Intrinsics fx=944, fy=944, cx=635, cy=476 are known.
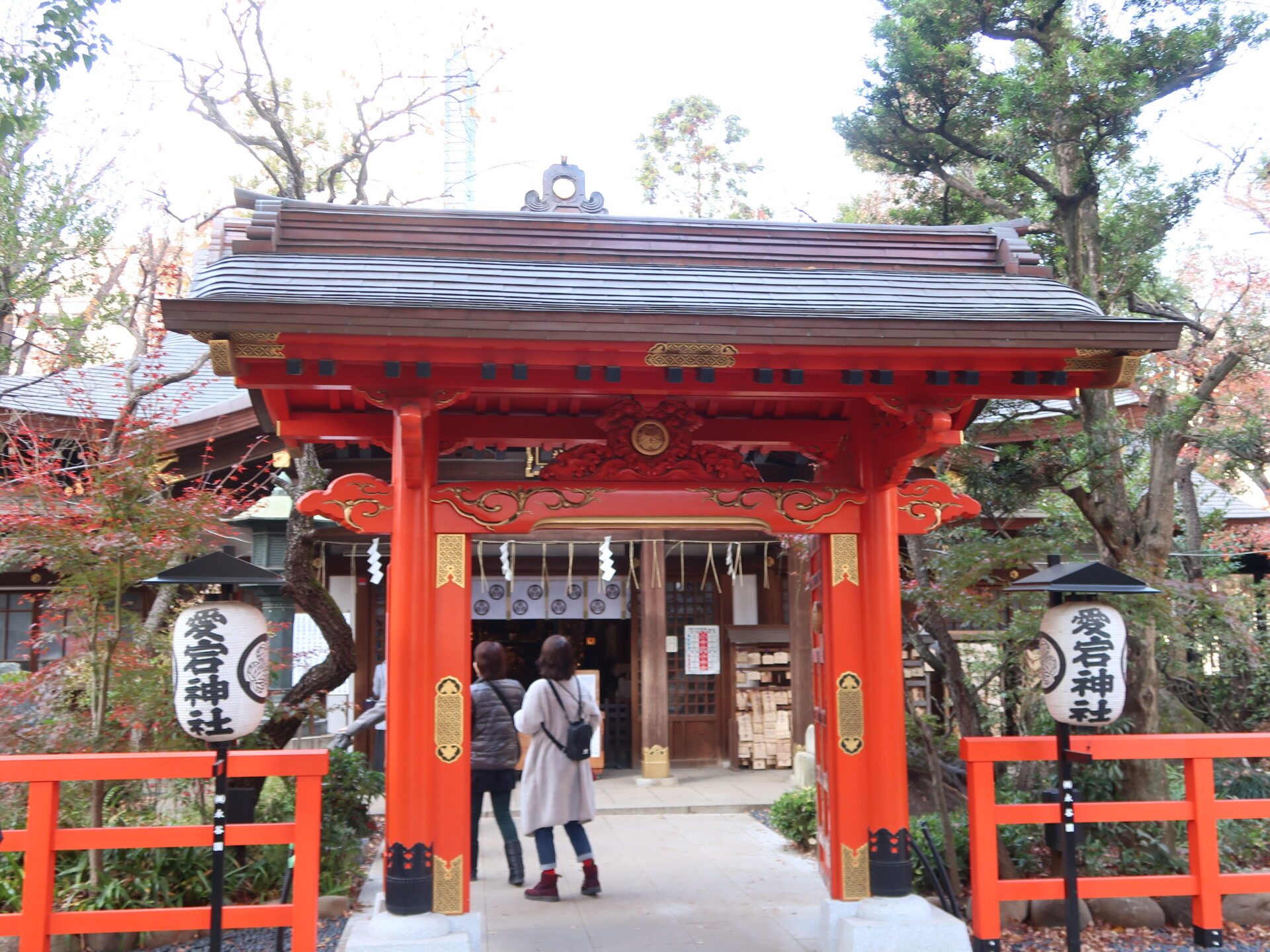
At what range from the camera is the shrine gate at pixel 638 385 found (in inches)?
179

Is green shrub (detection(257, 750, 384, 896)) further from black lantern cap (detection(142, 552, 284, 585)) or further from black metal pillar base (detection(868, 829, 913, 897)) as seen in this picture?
black metal pillar base (detection(868, 829, 913, 897))

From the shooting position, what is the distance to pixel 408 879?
4805 mm

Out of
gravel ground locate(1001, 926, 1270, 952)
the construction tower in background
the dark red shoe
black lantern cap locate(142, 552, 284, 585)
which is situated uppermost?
the construction tower in background

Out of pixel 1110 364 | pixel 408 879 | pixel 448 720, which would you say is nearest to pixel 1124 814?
pixel 1110 364

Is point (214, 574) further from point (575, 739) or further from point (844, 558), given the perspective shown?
point (844, 558)

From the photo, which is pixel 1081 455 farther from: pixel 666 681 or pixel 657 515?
pixel 666 681

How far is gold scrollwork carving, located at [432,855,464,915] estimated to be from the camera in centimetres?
489

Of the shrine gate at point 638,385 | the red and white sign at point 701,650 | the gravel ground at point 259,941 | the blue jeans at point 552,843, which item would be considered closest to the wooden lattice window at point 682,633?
the red and white sign at point 701,650

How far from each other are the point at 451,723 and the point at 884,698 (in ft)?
7.85

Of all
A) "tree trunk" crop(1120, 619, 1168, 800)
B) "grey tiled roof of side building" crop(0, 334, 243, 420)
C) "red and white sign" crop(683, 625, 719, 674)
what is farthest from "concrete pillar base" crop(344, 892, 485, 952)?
"red and white sign" crop(683, 625, 719, 674)

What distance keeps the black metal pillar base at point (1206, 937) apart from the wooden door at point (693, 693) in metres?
7.72

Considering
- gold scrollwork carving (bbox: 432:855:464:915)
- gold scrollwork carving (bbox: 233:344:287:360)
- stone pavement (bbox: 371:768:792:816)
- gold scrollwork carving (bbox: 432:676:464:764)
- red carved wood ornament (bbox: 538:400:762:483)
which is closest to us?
gold scrollwork carving (bbox: 233:344:287:360)

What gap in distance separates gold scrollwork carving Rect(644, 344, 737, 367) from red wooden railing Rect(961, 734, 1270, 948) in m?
2.37

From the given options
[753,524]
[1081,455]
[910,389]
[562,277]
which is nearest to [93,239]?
[562,277]
